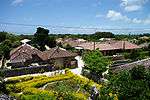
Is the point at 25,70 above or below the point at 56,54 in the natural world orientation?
below

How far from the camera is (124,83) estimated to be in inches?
1073

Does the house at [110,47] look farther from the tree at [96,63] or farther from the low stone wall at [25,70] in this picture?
the tree at [96,63]

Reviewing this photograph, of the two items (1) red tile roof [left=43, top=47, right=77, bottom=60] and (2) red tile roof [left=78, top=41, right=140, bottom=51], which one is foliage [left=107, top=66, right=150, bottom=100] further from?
(2) red tile roof [left=78, top=41, right=140, bottom=51]

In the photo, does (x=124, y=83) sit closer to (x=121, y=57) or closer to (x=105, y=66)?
(x=105, y=66)

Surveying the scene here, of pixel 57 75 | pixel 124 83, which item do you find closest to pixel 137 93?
pixel 124 83

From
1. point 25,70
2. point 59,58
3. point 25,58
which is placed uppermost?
point 25,58

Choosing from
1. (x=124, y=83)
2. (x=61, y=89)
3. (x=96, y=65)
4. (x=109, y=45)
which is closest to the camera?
(x=124, y=83)

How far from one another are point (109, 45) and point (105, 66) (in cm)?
3131

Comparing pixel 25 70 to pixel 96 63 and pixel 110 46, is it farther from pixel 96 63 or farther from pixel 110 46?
pixel 110 46

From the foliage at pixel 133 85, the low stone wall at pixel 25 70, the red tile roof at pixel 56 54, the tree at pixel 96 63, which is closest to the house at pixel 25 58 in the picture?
the red tile roof at pixel 56 54

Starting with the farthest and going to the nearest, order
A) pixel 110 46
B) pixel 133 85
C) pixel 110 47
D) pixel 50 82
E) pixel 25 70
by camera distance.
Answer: pixel 110 46
pixel 110 47
pixel 25 70
pixel 50 82
pixel 133 85

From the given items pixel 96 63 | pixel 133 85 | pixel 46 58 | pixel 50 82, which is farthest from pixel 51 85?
pixel 133 85

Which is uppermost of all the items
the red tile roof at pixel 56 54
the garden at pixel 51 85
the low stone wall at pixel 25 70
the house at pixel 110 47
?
the red tile roof at pixel 56 54

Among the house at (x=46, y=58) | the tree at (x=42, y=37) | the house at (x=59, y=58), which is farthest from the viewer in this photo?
the tree at (x=42, y=37)
